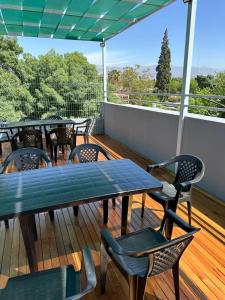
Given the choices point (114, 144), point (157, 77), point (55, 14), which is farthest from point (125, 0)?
point (157, 77)

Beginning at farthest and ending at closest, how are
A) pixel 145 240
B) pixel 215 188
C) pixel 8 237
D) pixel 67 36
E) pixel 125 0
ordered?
pixel 67 36 < pixel 125 0 < pixel 215 188 < pixel 8 237 < pixel 145 240

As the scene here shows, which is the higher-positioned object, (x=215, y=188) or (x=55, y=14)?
(x=55, y=14)

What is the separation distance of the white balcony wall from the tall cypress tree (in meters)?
15.5

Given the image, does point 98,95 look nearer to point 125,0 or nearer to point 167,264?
point 125,0

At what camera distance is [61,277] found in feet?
3.98

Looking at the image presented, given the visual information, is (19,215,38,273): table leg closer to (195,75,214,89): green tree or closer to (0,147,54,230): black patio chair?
(0,147,54,230): black patio chair

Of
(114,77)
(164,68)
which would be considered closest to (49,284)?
(114,77)

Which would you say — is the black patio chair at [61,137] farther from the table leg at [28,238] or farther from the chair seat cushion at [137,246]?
the chair seat cushion at [137,246]

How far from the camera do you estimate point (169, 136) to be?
3.79 m

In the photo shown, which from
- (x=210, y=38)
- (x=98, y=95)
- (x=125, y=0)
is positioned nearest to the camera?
(x=125, y=0)

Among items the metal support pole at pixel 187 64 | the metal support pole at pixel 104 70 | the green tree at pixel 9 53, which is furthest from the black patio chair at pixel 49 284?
the green tree at pixel 9 53

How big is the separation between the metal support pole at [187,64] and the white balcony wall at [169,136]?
0.30ft

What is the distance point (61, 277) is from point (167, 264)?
594 mm

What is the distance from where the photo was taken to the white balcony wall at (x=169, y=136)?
2809 millimetres
